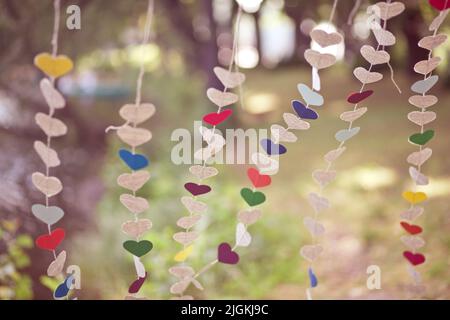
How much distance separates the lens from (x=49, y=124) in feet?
3.52

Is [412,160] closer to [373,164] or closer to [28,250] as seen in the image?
[28,250]

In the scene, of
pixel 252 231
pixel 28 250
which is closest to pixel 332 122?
pixel 252 231

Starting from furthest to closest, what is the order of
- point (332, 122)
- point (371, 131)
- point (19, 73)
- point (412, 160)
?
point (332, 122), point (371, 131), point (19, 73), point (412, 160)

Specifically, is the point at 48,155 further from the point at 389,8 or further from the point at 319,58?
the point at 389,8

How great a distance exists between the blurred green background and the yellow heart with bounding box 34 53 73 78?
0.90 m

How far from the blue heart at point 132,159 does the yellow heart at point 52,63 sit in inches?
8.7

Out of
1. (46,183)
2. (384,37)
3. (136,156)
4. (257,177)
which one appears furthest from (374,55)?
(46,183)

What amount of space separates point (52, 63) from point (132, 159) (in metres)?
0.27

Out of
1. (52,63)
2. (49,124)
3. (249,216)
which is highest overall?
(52,63)

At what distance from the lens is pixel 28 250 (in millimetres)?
2590

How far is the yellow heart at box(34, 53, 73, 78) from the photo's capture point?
1036 millimetres

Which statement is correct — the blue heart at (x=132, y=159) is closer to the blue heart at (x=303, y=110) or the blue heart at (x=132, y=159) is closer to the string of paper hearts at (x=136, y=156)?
the string of paper hearts at (x=136, y=156)

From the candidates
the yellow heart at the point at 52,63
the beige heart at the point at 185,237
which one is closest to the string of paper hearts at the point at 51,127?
the yellow heart at the point at 52,63
